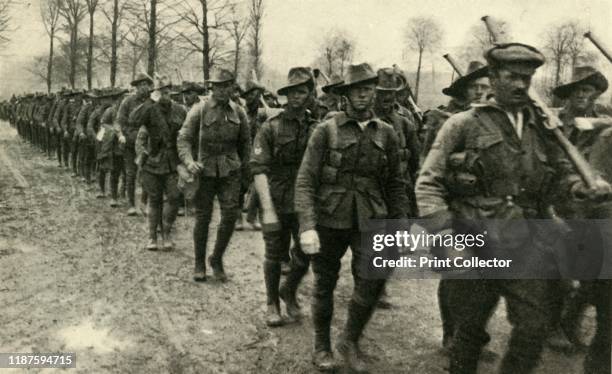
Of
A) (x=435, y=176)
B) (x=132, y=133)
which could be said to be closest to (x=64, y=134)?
(x=132, y=133)

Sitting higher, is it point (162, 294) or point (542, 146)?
point (542, 146)

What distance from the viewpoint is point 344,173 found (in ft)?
14.6

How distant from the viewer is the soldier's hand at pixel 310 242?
4.16 m

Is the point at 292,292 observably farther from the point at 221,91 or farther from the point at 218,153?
the point at 221,91

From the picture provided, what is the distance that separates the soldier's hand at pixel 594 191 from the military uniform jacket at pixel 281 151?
97.0 inches

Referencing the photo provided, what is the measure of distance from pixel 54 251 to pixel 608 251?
6323 mm

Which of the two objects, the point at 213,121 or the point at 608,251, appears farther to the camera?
the point at 213,121

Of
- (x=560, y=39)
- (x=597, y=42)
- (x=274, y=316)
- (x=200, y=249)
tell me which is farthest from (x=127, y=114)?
(x=560, y=39)

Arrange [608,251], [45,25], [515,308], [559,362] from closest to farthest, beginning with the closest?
[515,308], [608,251], [559,362], [45,25]

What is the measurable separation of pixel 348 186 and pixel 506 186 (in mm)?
1200

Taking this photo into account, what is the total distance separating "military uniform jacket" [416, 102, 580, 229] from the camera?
11.6ft

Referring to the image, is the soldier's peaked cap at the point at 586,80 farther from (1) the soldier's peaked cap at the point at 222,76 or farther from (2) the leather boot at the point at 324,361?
(1) the soldier's peaked cap at the point at 222,76

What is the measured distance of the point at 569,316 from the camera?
514 cm

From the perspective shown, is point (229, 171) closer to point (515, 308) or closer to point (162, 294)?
point (162, 294)
